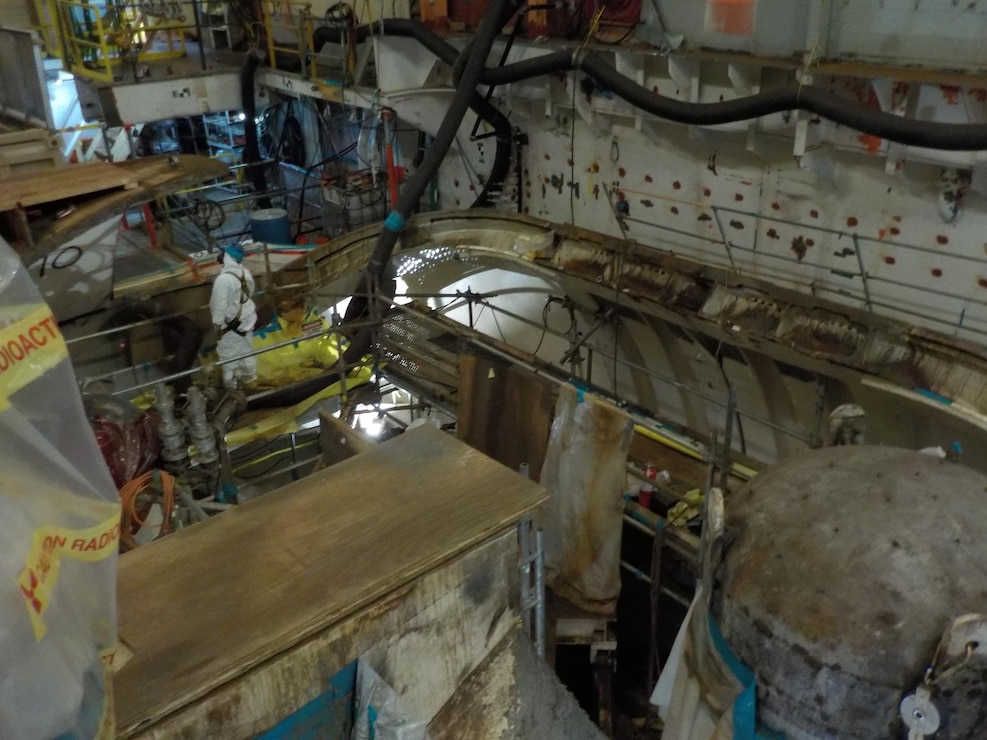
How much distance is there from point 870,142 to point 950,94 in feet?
1.78

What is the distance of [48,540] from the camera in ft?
3.97

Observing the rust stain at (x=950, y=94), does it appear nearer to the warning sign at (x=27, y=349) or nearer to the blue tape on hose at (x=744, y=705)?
the blue tape on hose at (x=744, y=705)

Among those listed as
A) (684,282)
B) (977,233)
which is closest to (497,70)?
(684,282)

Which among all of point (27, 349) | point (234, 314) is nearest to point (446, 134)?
point (234, 314)

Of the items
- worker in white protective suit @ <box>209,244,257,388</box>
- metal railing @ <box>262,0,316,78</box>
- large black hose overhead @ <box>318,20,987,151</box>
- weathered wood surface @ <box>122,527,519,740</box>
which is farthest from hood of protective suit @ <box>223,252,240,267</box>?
weathered wood surface @ <box>122,527,519,740</box>

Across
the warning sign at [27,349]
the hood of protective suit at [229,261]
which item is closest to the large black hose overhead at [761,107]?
the hood of protective suit at [229,261]

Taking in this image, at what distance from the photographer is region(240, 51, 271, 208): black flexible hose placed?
977 centimetres

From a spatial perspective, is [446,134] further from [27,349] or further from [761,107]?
[27,349]

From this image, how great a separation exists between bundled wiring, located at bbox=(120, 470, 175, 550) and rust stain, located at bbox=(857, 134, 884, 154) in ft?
14.7

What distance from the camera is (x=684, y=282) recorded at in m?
5.60

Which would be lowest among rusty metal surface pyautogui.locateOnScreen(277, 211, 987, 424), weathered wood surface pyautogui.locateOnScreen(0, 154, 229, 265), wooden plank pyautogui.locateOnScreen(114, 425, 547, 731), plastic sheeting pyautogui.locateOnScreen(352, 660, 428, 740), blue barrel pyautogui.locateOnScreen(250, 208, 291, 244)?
blue barrel pyautogui.locateOnScreen(250, 208, 291, 244)

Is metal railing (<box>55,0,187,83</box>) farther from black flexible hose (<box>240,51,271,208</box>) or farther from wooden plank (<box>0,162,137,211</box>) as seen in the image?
wooden plank (<box>0,162,137,211</box>)

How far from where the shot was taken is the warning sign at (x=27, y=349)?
1.21 meters

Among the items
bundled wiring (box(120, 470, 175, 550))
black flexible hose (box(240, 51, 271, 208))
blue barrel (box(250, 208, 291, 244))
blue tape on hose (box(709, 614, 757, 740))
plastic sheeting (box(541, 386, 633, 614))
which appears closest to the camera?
blue tape on hose (box(709, 614, 757, 740))
